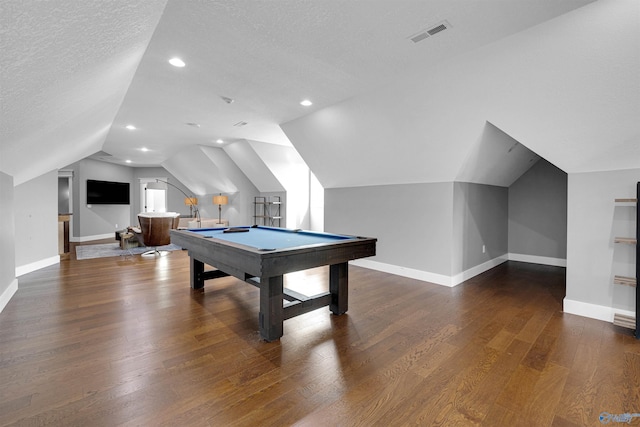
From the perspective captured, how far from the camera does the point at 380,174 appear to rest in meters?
4.91

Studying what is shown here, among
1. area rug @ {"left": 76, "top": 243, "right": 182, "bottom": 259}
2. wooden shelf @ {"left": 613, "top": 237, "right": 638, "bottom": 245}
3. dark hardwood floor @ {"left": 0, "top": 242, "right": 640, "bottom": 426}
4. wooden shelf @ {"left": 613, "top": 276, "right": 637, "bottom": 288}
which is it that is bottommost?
dark hardwood floor @ {"left": 0, "top": 242, "right": 640, "bottom": 426}

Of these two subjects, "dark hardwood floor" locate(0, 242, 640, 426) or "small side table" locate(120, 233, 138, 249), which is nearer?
"dark hardwood floor" locate(0, 242, 640, 426)

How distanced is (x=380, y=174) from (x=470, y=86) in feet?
6.80

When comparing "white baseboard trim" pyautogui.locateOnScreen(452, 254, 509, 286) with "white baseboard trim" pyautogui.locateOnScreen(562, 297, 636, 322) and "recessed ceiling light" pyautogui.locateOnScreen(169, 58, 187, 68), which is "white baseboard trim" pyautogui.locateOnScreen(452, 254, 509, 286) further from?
"recessed ceiling light" pyautogui.locateOnScreen(169, 58, 187, 68)

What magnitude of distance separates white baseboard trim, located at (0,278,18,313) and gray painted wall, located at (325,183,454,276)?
15.8 ft

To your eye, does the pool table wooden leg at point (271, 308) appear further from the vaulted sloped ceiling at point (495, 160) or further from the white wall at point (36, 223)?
the white wall at point (36, 223)

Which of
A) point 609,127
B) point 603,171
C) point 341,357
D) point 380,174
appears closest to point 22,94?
point 341,357

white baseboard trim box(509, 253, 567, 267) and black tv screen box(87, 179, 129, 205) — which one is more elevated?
black tv screen box(87, 179, 129, 205)

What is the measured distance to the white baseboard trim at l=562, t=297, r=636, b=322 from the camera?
2.86m

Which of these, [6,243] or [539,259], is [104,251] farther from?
[539,259]

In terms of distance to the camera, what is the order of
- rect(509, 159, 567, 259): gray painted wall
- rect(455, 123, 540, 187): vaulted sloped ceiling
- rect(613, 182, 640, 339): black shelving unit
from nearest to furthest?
rect(613, 182, 640, 339): black shelving unit < rect(455, 123, 540, 187): vaulted sloped ceiling < rect(509, 159, 567, 259): gray painted wall

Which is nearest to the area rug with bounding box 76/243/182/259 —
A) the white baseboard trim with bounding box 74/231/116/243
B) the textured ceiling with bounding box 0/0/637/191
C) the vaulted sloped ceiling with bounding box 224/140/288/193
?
the white baseboard trim with bounding box 74/231/116/243

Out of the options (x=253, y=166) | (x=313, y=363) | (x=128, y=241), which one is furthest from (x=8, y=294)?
(x=253, y=166)

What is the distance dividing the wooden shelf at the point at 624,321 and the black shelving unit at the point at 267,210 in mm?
6483
